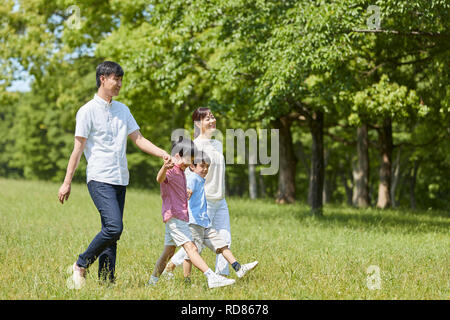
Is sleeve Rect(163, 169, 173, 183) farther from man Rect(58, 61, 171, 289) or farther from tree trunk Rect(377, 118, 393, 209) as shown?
tree trunk Rect(377, 118, 393, 209)

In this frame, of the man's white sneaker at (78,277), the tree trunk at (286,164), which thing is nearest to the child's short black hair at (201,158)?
the man's white sneaker at (78,277)

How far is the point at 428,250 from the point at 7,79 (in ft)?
74.1

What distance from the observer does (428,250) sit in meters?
9.65

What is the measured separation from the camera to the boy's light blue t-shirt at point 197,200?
6.24 m

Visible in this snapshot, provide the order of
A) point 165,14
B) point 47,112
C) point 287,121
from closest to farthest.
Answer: point 165,14 → point 287,121 → point 47,112

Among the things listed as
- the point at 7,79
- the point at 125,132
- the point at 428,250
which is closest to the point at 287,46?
the point at 428,250

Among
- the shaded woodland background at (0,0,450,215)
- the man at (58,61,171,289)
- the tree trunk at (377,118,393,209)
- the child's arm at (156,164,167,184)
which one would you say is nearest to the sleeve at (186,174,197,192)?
the child's arm at (156,164,167,184)

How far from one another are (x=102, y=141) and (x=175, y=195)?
938 millimetres

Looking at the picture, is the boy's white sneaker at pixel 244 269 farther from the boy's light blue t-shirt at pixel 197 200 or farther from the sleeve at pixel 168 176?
the sleeve at pixel 168 176

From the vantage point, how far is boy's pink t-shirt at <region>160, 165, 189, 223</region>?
19.4ft

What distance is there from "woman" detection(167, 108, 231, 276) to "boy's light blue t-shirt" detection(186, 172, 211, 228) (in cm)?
13

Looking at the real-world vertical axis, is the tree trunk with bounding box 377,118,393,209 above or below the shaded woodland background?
below
